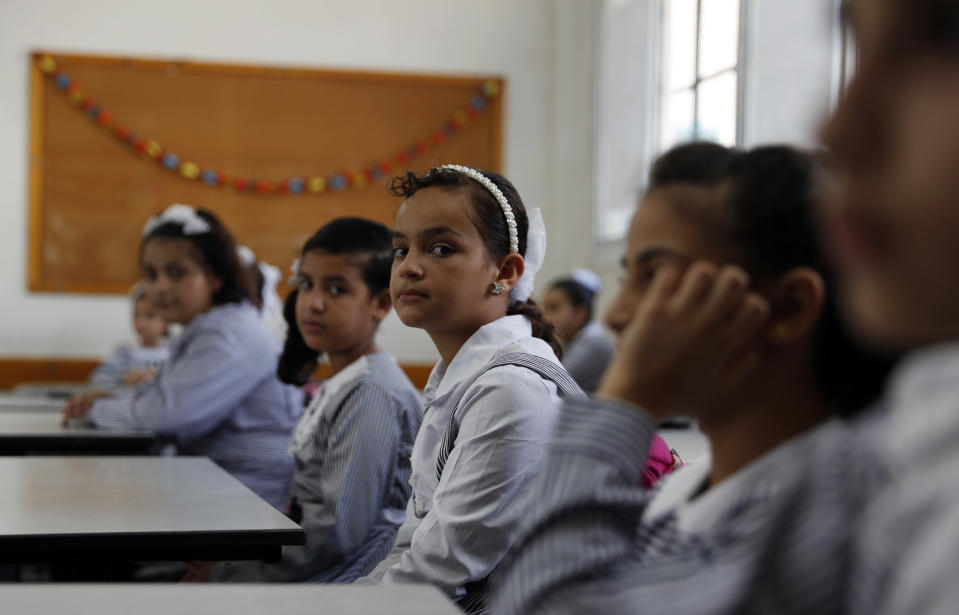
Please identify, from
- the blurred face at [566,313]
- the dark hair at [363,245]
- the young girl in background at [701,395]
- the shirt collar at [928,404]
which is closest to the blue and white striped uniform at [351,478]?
the dark hair at [363,245]

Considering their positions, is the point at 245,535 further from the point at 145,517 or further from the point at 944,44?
the point at 944,44

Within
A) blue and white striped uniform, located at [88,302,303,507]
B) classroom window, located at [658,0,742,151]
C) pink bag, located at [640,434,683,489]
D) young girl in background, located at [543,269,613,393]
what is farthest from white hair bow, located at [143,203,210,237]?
classroom window, located at [658,0,742,151]

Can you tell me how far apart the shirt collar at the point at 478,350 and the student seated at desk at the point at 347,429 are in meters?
0.24

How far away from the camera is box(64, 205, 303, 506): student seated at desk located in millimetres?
2797

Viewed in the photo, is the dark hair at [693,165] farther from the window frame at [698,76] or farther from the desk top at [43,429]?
the window frame at [698,76]

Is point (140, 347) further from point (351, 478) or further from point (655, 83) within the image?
point (351, 478)

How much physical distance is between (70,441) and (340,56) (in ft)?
14.1

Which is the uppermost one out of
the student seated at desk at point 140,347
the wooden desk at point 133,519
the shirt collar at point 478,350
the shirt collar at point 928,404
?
the shirt collar at point 928,404

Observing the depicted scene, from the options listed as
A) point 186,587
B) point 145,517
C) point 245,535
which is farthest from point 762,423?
point 145,517

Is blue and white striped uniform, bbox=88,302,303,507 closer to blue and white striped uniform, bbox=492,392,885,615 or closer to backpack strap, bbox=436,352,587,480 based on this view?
backpack strap, bbox=436,352,587,480

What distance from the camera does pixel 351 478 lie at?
6.14 ft

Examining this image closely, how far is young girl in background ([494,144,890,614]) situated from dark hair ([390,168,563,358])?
2.91ft

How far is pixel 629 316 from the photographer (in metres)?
0.86

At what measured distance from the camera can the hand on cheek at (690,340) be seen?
0.76 m
